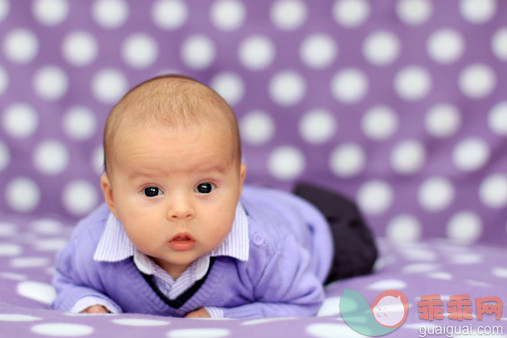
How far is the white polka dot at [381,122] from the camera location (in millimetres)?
1755

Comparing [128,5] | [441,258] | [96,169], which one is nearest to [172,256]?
[441,258]

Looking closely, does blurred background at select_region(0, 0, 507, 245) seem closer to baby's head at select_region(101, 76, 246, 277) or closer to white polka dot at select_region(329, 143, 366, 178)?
white polka dot at select_region(329, 143, 366, 178)

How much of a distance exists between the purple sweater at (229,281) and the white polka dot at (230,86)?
678mm

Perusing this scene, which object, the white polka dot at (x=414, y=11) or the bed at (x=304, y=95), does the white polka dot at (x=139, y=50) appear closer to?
the bed at (x=304, y=95)

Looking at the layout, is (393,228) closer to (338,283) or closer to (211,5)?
(338,283)

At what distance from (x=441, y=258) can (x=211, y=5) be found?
934 millimetres

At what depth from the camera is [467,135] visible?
173 centimetres

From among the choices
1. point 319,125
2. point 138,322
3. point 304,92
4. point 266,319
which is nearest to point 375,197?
point 319,125

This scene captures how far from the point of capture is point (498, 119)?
67.1 inches

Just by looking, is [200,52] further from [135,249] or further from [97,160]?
[135,249]

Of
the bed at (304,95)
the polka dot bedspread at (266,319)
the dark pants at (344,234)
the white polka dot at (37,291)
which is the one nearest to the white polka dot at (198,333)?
the polka dot bedspread at (266,319)

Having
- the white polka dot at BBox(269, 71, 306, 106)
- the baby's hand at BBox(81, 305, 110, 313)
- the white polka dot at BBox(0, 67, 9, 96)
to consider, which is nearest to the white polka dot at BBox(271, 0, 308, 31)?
the white polka dot at BBox(269, 71, 306, 106)

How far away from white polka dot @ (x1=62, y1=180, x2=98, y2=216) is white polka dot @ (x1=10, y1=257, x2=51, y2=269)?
435mm

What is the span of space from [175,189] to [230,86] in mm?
909
